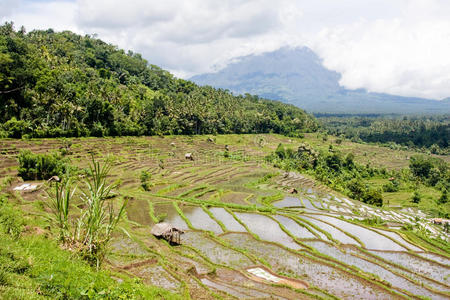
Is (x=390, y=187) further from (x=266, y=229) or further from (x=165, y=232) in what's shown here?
(x=165, y=232)

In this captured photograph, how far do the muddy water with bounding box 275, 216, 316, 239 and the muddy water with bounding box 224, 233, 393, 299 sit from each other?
3.49m

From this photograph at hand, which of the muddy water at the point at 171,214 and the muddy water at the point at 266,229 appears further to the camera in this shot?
the muddy water at the point at 171,214

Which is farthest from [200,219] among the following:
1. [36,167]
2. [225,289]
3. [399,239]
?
[36,167]

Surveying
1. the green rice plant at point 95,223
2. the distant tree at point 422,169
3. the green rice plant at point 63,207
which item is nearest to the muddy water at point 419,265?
the green rice plant at point 95,223

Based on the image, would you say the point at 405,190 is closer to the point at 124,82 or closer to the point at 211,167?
the point at 211,167

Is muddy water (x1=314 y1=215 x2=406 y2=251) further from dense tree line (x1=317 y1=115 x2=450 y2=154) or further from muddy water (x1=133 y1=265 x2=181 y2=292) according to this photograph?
dense tree line (x1=317 y1=115 x2=450 y2=154)

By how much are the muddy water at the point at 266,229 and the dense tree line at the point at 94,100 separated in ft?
107

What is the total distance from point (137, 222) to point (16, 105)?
35.0 meters

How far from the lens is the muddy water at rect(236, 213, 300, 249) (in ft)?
63.9

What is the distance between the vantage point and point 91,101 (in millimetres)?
48750

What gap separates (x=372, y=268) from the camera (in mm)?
16375

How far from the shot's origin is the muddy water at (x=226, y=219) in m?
21.3

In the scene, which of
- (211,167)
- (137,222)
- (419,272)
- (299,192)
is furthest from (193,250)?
(211,167)

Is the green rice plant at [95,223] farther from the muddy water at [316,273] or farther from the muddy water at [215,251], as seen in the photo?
the muddy water at [316,273]
